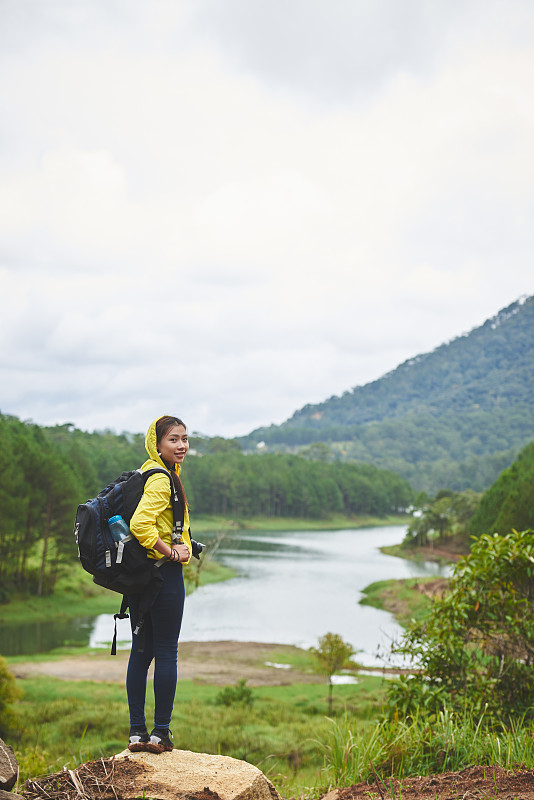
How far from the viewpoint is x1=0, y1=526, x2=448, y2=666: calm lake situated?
26.1 metres

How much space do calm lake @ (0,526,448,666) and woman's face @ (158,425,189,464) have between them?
A: 1299 cm

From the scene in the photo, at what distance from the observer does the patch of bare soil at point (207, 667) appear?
1984 cm

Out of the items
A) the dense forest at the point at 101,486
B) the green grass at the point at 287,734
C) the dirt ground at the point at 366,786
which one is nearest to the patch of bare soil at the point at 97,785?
the dirt ground at the point at 366,786

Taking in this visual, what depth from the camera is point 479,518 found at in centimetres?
4397

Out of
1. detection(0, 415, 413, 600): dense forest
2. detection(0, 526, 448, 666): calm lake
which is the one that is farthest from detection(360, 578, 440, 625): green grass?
detection(0, 415, 413, 600): dense forest

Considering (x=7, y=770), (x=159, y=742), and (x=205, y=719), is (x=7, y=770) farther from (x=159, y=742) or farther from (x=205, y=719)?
(x=205, y=719)

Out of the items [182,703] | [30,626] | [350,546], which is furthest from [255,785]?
[350,546]

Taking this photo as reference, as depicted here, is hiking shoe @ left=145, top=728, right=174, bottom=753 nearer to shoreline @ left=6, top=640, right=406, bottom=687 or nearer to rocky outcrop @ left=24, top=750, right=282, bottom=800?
rocky outcrop @ left=24, top=750, right=282, bottom=800

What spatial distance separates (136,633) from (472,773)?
1939 mm

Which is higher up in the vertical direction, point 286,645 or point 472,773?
point 472,773

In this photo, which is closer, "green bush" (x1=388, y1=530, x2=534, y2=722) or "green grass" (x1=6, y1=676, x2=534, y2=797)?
"green grass" (x1=6, y1=676, x2=534, y2=797)

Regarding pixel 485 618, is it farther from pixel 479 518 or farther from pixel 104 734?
pixel 479 518

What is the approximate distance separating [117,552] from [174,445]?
2.21 ft

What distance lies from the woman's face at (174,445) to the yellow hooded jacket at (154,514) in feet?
0.14
